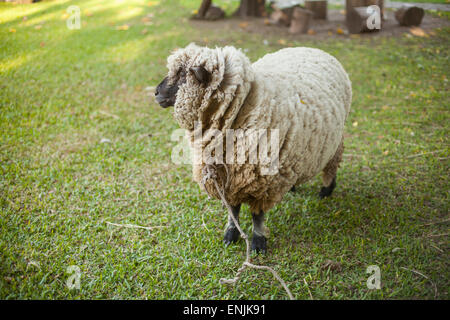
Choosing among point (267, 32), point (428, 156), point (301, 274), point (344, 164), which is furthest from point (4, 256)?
point (267, 32)

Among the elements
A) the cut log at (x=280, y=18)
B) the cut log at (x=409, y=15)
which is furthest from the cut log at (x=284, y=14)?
the cut log at (x=409, y=15)

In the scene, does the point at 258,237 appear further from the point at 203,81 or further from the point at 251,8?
the point at 251,8

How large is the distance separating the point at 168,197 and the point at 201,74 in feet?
5.74

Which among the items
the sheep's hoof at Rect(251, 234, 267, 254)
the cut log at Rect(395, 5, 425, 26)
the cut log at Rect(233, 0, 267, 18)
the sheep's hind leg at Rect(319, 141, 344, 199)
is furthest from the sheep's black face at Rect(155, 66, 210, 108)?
the cut log at Rect(233, 0, 267, 18)

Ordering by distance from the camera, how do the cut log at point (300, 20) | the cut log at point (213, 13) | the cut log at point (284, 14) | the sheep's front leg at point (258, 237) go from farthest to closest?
the cut log at point (213, 13) < the cut log at point (284, 14) < the cut log at point (300, 20) < the sheep's front leg at point (258, 237)

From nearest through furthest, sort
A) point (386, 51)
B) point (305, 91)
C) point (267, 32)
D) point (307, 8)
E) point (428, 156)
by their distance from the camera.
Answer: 1. point (305, 91)
2. point (428, 156)
3. point (386, 51)
4. point (267, 32)
5. point (307, 8)

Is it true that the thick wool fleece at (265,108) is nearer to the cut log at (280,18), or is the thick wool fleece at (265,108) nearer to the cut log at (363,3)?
the cut log at (363,3)

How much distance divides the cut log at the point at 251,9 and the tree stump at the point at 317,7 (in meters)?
1.17

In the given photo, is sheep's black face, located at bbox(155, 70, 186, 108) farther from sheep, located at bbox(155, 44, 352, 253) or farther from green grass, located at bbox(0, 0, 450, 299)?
green grass, located at bbox(0, 0, 450, 299)

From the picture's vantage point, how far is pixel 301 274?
253 centimetres

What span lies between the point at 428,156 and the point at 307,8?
18.5ft

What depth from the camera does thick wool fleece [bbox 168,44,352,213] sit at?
6.54 ft

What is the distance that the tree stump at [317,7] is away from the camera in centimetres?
782
